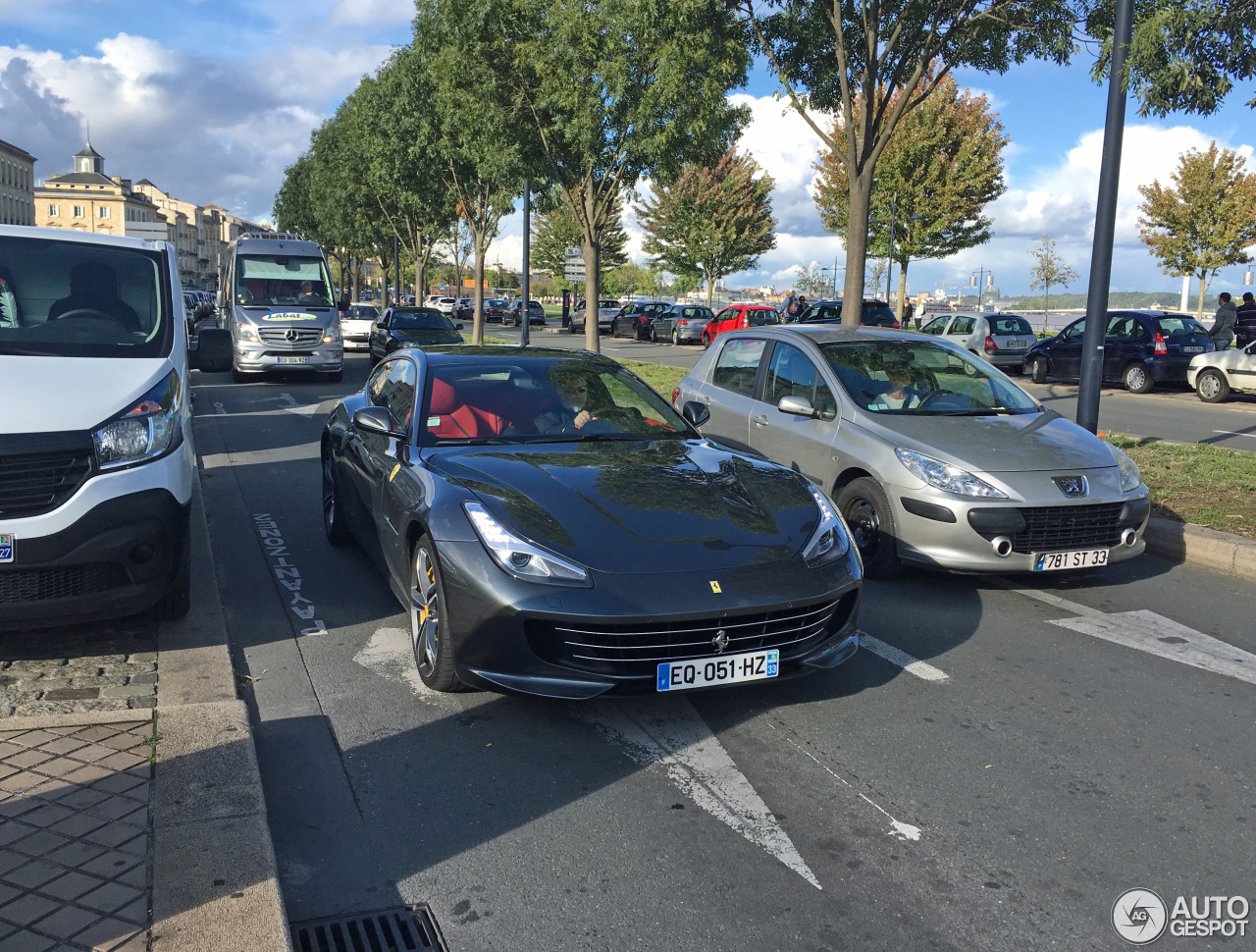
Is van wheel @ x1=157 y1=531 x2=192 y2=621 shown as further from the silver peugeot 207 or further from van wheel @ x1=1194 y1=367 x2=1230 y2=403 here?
van wheel @ x1=1194 y1=367 x2=1230 y2=403

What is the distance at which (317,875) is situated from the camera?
3.08 m

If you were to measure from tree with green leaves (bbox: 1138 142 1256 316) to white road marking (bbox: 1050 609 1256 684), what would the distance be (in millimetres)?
39655

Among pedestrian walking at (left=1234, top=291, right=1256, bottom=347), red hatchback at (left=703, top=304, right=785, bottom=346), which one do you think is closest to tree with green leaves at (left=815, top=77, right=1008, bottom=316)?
red hatchback at (left=703, top=304, right=785, bottom=346)

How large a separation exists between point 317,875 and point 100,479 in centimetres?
224

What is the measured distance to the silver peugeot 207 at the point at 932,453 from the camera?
5891 mm

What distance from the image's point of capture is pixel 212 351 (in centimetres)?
678

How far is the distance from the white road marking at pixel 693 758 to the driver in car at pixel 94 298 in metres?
3.42

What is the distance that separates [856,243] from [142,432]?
12460mm

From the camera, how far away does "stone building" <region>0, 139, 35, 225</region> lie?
5017 inches

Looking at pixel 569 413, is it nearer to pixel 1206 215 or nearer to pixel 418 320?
pixel 418 320

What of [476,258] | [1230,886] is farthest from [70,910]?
[476,258]

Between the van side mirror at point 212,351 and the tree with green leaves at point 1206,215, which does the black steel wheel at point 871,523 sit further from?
the tree with green leaves at point 1206,215

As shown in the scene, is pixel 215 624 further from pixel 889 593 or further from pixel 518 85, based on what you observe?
pixel 518 85

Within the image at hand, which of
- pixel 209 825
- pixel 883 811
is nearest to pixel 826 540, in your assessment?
pixel 883 811
